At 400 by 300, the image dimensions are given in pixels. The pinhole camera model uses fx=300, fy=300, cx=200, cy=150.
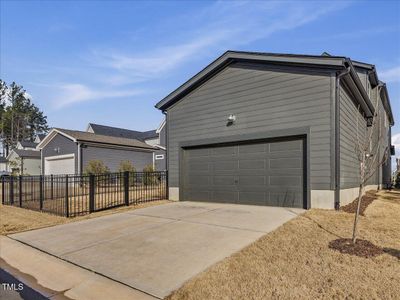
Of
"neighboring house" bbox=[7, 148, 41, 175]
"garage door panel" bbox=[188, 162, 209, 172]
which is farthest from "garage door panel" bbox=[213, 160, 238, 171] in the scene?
"neighboring house" bbox=[7, 148, 41, 175]

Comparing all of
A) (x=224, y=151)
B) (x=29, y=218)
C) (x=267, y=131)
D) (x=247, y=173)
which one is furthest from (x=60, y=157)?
(x=267, y=131)

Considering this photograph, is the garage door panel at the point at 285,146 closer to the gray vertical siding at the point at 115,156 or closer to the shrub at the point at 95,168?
the shrub at the point at 95,168

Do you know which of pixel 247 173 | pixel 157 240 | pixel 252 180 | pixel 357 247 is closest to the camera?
pixel 357 247

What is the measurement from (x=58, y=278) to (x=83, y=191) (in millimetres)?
8047

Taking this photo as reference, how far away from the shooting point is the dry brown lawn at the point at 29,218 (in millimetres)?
8328

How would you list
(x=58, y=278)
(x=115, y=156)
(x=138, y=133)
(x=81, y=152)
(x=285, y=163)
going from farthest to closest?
(x=138, y=133), (x=115, y=156), (x=81, y=152), (x=285, y=163), (x=58, y=278)

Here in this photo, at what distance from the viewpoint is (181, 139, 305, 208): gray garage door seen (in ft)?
30.8

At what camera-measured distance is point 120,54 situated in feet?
46.2

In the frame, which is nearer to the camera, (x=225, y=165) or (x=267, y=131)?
(x=267, y=131)

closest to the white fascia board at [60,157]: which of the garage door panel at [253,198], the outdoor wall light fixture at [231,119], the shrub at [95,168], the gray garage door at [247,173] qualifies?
the shrub at [95,168]

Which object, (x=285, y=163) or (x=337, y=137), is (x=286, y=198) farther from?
(x=337, y=137)

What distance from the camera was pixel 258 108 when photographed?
10.2m

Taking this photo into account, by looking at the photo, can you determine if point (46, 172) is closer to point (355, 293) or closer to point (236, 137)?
point (236, 137)

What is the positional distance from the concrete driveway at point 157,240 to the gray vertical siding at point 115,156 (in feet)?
47.8
